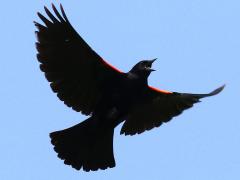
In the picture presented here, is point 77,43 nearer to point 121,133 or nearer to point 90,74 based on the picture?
point 90,74

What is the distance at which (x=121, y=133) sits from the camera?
53.8 ft

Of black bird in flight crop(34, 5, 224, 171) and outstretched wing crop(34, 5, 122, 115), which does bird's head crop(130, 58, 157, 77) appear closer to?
black bird in flight crop(34, 5, 224, 171)

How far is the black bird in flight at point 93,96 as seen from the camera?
15367 mm

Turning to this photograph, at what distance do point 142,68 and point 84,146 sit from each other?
171 centimetres

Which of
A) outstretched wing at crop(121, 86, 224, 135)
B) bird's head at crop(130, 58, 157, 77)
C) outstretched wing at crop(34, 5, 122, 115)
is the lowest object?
outstretched wing at crop(121, 86, 224, 135)

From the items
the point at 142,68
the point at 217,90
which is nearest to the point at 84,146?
the point at 142,68

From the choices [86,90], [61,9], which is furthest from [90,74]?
[61,9]

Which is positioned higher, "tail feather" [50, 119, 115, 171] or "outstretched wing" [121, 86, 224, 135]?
"outstretched wing" [121, 86, 224, 135]

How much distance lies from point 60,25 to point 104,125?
186 centimetres

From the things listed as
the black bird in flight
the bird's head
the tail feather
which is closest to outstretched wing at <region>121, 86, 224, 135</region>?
the black bird in flight

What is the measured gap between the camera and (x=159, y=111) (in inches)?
648

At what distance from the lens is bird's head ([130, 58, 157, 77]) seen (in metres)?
15.6

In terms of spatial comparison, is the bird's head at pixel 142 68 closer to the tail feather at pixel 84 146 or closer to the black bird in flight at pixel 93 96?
the black bird in flight at pixel 93 96

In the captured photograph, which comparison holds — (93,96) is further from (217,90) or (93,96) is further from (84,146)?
(217,90)
